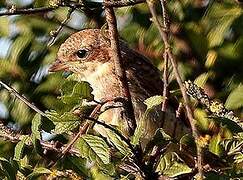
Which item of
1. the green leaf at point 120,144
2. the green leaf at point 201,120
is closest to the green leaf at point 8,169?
the green leaf at point 120,144

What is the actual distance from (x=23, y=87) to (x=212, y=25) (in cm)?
97

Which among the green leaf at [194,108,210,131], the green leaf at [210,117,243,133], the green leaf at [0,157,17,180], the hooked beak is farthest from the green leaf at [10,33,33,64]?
the green leaf at [210,117,243,133]

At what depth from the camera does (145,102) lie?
222 cm

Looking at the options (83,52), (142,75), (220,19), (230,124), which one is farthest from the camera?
(83,52)

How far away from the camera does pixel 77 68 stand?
4.21 meters

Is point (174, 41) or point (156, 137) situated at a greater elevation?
point (174, 41)

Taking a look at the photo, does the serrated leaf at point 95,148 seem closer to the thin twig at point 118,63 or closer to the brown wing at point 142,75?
the thin twig at point 118,63

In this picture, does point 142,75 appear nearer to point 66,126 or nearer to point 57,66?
point 57,66

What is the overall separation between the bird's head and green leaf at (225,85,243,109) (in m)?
0.94

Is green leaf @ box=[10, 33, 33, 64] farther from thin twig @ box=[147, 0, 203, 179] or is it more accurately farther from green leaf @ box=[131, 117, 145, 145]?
thin twig @ box=[147, 0, 203, 179]

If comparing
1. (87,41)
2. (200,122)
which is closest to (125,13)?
(200,122)

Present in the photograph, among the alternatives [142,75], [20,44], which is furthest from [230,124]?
[142,75]

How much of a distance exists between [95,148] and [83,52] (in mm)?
2205

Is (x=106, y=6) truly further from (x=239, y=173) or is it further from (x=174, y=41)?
(x=174, y=41)
